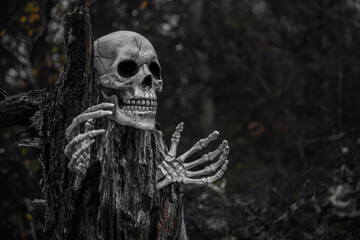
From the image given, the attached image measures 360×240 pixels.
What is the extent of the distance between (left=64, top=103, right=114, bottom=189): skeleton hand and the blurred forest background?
95 cm

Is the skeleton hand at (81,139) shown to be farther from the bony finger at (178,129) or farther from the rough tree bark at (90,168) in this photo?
the bony finger at (178,129)

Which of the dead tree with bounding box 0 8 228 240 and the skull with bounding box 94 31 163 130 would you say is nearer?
the dead tree with bounding box 0 8 228 240

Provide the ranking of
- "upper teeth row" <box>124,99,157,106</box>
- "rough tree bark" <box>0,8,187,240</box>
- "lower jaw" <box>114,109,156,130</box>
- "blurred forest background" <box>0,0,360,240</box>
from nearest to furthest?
1. "rough tree bark" <box>0,8,187,240</box>
2. "lower jaw" <box>114,109,156,130</box>
3. "upper teeth row" <box>124,99,157,106</box>
4. "blurred forest background" <box>0,0,360,240</box>

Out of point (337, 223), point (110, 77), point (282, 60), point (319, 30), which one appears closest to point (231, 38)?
point (282, 60)

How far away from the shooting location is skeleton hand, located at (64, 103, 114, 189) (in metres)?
1.92

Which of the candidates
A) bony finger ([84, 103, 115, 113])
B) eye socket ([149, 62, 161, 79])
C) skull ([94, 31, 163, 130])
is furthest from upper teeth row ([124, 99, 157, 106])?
bony finger ([84, 103, 115, 113])

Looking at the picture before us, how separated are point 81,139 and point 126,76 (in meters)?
0.82

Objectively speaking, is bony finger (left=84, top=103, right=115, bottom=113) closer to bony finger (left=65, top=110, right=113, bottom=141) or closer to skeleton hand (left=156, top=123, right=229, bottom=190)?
bony finger (left=65, top=110, right=113, bottom=141)

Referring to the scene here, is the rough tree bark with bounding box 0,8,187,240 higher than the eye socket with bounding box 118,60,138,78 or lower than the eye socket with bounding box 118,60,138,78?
lower

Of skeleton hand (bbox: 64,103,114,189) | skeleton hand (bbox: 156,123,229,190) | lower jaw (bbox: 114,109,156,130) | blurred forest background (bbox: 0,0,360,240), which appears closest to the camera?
skeleton hand (bbox: 64,103,114,189)

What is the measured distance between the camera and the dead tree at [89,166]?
2252mm

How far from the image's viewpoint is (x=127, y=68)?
2639mm

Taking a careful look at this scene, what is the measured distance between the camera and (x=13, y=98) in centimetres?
266

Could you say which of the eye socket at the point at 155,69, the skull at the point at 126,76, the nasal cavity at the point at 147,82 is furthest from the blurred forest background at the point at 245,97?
the eye socket at the point at 155,69
